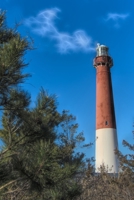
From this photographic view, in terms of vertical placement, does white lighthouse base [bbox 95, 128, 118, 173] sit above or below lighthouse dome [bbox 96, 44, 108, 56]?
below

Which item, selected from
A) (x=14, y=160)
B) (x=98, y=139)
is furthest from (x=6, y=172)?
(x=98, y=139)

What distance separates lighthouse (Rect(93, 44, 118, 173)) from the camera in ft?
64.1

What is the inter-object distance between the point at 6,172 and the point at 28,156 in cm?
34

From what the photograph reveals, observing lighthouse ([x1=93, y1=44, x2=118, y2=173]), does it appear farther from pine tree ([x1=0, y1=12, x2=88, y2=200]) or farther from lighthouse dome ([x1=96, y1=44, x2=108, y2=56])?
pine tree ([x1=0, y1=12, x2=88, y2=200])

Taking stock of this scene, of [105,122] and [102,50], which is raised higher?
[102,50]

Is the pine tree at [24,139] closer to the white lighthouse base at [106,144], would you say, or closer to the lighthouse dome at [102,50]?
the white lighthouse base at [106,144]

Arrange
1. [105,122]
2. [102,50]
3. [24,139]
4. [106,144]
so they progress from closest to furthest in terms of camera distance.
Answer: [24,139], [106,144], [105,122], [102,50]

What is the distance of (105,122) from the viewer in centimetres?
1998

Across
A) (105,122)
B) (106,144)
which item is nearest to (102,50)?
(105,122)

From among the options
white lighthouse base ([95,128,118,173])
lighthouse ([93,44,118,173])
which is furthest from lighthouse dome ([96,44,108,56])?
white lighthouse base ([95,128,118,173])

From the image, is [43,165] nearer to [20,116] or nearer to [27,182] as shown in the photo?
[27,182]

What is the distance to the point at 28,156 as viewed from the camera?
2.97 metres

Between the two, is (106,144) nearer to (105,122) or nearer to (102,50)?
(105,122)

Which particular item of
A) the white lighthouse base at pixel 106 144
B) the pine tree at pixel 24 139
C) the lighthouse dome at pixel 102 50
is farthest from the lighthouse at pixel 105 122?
the pine tree at pixel 24 139
